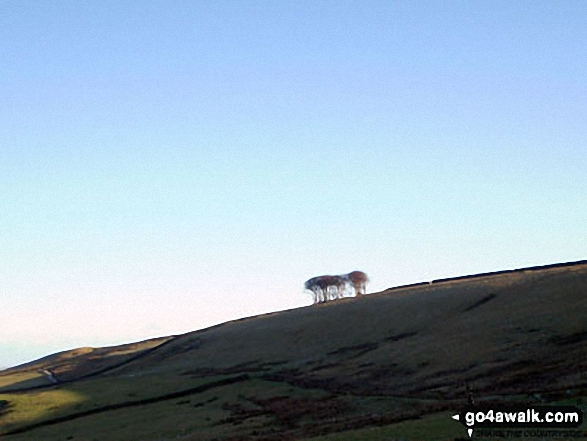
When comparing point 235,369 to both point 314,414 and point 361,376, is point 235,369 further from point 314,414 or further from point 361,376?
point 314,414

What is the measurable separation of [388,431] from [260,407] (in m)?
32.6

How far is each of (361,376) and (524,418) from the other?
4779cm

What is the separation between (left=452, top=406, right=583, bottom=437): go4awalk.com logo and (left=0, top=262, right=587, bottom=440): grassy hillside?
0.85 m

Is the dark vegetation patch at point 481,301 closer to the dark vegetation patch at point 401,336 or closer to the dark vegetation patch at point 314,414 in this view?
the dark vegetation patch at point 401,336

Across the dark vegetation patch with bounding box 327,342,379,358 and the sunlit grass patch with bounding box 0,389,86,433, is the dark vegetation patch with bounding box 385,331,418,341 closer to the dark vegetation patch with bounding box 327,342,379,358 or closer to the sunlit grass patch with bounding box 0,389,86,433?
the dark vegetation patch with bounding box 327,342,379,358

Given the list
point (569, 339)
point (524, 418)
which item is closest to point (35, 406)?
point (569, 339)

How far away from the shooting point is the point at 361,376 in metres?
81.9

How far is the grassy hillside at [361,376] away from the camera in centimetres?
5244

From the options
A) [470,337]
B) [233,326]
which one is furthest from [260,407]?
[233,326]

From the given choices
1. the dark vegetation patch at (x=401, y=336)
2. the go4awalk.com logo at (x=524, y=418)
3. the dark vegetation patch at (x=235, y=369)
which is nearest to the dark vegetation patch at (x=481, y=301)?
the dark vegetation patch at (x=401, y=336)

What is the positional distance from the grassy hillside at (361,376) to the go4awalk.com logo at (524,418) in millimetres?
855

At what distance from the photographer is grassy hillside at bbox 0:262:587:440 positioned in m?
52.4

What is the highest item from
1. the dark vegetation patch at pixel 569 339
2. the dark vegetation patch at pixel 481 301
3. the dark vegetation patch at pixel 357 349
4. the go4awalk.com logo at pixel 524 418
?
the dark vegetation patch at pixel 481 301

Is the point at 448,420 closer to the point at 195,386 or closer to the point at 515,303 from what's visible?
the point at 195,386
